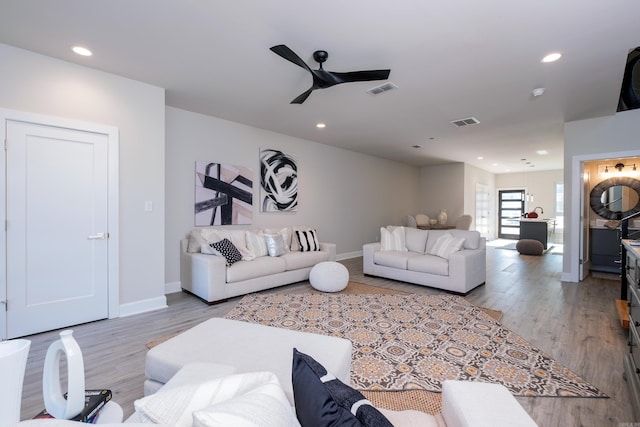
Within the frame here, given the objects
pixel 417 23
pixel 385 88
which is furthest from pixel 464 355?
pixel 385 88

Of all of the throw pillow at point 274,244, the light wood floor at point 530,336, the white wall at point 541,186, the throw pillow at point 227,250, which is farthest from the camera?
the white wall at point 541,186

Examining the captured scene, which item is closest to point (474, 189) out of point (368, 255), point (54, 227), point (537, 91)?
point (368, 255)

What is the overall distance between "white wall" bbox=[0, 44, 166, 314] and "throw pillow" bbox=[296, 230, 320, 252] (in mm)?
2114

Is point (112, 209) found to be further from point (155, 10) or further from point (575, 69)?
point (575, 69)

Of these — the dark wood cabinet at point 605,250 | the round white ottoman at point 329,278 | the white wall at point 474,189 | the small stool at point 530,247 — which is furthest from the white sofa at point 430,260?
the white wall at point 474,189

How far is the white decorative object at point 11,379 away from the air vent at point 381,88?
353 centimetres

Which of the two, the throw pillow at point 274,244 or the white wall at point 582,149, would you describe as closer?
the white wall at point 582,149

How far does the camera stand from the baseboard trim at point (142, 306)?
332 centimetres

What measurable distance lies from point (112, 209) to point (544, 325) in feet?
15.2

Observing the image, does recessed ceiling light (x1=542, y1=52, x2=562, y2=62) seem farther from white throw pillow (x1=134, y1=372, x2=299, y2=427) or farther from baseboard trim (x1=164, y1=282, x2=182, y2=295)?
baseboard trim (x1=164, y1=282, x2=182, y2=295)

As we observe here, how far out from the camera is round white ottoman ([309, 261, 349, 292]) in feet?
13.5

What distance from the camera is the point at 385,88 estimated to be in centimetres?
353

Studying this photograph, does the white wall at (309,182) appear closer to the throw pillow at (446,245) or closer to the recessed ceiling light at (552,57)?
the throw pillow at (446,245)

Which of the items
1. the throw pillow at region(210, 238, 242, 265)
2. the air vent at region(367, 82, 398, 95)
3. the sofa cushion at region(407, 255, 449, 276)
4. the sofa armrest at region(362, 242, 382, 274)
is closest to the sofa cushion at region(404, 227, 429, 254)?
the sofa cushion at region(407, 255, 449, 276)
